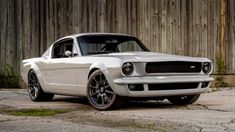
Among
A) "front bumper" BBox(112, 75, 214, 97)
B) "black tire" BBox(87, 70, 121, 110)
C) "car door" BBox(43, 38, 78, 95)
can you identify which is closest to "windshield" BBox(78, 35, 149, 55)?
"car door" BBox(43, 38, 78, 95)

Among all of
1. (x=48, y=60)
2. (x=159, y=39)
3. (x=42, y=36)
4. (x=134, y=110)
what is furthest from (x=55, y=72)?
(x=42, y=36)

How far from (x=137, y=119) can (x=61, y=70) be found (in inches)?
113

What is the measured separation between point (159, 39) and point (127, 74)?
5390 mm

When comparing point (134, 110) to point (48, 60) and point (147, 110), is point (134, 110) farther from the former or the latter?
point (48, 60)

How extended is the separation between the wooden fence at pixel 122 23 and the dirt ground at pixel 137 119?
11.5 feet

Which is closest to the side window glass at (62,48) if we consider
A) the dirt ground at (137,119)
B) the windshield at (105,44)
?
the windshield at (105,44)

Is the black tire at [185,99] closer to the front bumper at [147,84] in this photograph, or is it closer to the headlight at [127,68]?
the front bumper at [147,84]

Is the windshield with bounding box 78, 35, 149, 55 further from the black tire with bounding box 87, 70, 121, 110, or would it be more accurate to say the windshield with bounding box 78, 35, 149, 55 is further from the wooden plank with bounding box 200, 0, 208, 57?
the wooden plank with bounding box 200, 0, 208, 57

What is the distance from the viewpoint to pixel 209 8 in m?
12.3

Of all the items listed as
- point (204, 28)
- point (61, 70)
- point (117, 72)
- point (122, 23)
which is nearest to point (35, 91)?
point (61, 70)

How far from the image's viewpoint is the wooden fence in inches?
486

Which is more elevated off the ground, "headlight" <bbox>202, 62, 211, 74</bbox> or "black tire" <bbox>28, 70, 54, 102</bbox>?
"headlight" <bbox>202, 62, 211, 74</bbox>

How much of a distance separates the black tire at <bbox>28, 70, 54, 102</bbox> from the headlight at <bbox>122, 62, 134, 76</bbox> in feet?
9.64

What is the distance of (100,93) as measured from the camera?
819cm
